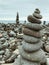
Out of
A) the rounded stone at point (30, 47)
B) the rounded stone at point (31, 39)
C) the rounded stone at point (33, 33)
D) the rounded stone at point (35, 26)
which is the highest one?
the rounded stone at point (35, 26)

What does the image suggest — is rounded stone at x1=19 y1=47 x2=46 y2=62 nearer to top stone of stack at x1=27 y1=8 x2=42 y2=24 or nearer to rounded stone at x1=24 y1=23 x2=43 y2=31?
rounded stone at x1=24 y1=23 x2=43 y2=31

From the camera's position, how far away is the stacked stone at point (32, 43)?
18.6 ft

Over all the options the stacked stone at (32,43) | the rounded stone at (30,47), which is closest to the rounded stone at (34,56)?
the stacked stone at (32,43)

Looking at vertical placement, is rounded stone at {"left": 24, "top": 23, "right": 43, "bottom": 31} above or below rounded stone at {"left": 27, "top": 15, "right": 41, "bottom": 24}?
below

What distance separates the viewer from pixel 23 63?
5809 millimetres

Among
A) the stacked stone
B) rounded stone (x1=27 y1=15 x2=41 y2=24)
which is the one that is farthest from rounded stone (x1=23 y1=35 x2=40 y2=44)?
rounded stone (x1=27 y1=15 x2=41 y2=24)

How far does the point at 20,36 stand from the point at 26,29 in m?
7.17

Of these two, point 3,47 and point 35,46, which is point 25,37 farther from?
point 3,47

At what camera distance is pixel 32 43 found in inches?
226

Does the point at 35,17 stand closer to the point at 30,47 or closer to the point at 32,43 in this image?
the point at 32,43

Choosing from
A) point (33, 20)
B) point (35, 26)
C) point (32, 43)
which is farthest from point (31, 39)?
point (33, 20)

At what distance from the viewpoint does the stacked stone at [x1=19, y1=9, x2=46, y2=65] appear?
567 cm

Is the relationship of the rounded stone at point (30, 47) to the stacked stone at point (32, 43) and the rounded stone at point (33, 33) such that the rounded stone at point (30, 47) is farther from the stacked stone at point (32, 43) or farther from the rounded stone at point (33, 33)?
the rounded stone at point (33, 33)

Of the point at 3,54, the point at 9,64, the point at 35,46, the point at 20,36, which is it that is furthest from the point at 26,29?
the point at 20,36
